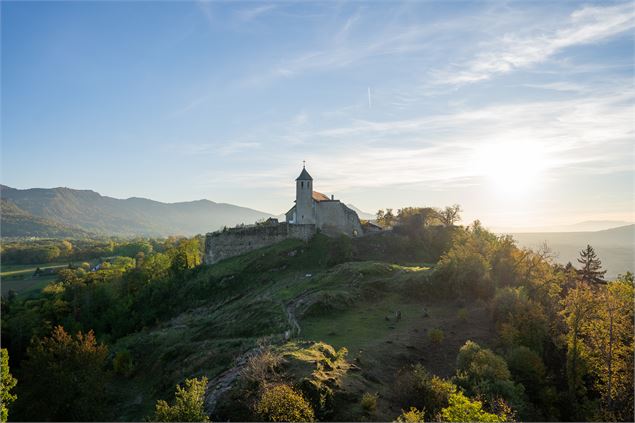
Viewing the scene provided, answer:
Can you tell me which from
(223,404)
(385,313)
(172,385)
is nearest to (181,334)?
(172,385)

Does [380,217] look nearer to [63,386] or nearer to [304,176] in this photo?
[304,176]

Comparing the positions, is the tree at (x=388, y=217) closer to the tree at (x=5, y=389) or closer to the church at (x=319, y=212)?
the church at (x=319, y=212)

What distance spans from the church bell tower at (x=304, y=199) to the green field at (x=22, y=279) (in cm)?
8281

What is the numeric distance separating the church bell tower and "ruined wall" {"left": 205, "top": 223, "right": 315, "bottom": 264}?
1454 mm

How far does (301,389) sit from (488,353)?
11880mm

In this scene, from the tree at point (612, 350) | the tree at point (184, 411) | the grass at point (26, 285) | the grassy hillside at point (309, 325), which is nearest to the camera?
the tree at point (184, 411)

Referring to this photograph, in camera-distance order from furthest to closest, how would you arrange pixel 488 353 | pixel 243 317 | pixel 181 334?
pixel 181 334, pixel 243 317, pixel 488 353

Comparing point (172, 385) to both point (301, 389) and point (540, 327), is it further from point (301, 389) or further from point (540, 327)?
point (540, 327)

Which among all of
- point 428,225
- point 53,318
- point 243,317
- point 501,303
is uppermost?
point 428,225

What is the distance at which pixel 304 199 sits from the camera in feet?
203

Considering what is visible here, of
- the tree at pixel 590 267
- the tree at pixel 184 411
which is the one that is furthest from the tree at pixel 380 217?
the tree at pixel 184 411

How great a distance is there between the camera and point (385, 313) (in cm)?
3700

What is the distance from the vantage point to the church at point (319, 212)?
6159 centimetres

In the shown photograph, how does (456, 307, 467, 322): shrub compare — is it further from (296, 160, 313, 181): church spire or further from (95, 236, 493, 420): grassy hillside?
(296, 160, 313, 181): church spire
